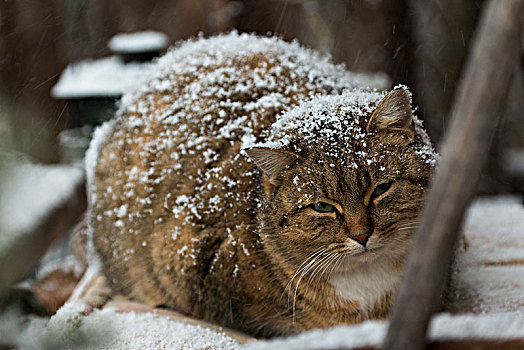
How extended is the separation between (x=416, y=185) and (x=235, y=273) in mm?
626

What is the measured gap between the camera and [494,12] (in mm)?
802

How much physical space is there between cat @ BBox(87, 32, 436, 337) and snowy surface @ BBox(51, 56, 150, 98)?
1533 mm

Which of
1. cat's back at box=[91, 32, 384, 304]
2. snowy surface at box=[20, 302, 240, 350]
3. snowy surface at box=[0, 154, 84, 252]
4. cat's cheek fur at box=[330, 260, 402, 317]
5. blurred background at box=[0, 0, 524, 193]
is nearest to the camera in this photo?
snowy surface at box=[0, 154, 84, 252]

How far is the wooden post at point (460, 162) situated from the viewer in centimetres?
80

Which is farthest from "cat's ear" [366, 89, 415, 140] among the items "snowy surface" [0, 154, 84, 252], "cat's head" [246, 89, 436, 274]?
"snowy surface" [0, 154, 84, 252]

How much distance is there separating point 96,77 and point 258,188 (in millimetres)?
2840

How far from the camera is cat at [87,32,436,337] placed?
5.14 feet

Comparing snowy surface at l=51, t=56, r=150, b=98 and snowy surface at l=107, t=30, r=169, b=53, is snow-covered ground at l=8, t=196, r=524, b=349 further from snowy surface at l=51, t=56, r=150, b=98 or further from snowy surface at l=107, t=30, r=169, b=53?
snowy surface at l=107, t=30, r=169, b=53

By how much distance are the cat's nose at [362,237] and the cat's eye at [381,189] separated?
10cm

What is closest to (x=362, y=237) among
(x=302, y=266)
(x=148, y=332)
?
(x=302, y=266)

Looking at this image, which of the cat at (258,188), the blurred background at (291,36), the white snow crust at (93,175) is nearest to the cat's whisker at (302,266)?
the cat at (258,188)

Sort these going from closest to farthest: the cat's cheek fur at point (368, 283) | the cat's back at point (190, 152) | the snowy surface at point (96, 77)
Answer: the cat's cheek fur at point (368, 283)
the cat's back at point (190, 152)
the snowy surface at point (96, 77)

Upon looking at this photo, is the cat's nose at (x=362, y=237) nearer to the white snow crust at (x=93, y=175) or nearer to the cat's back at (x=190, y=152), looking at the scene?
the cat's back at (x=190, y=152)

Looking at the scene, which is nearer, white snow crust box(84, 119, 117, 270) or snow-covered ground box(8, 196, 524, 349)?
snow-covered ground box(8, 196, 524, 349)
